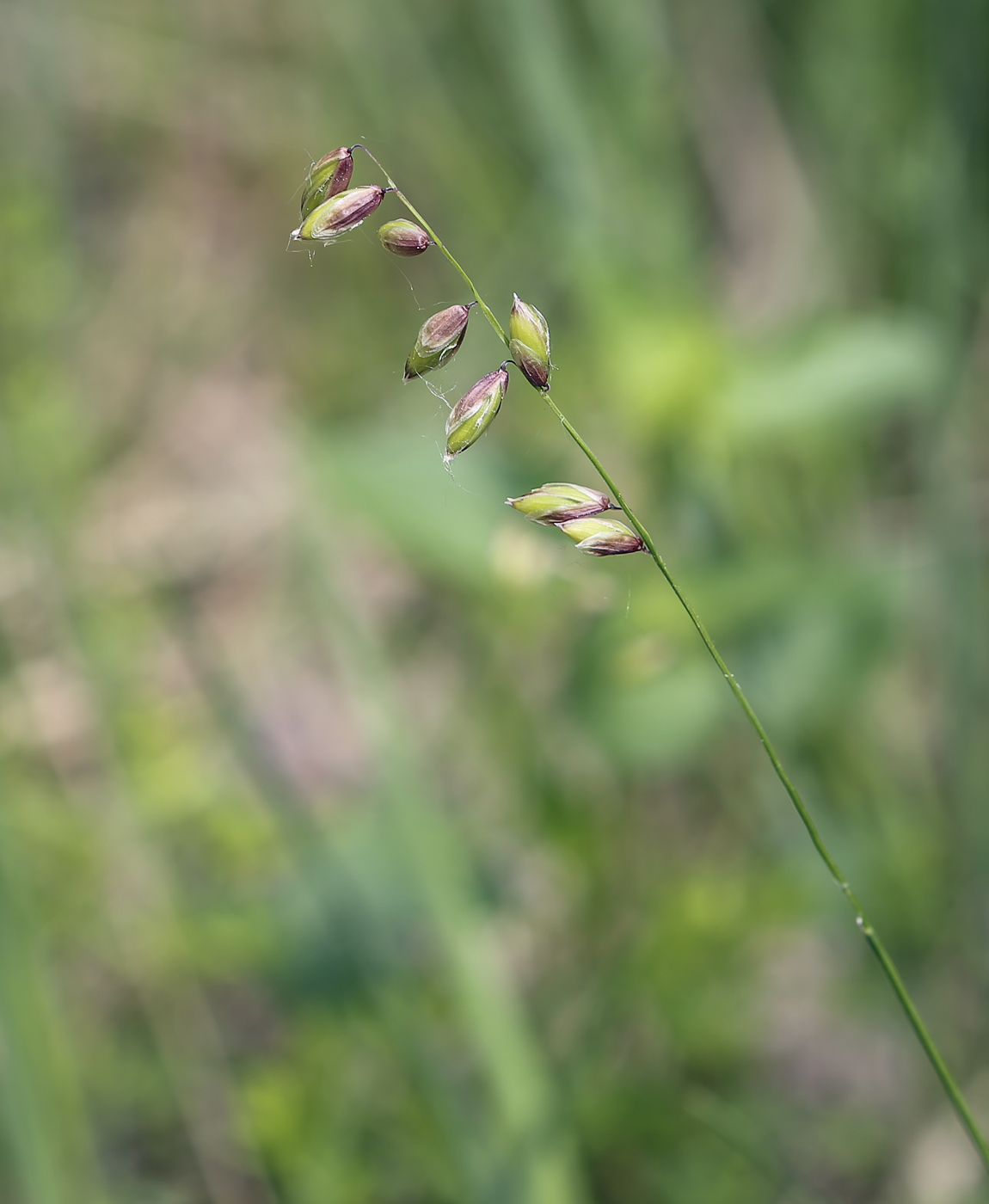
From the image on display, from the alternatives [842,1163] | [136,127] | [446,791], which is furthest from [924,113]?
[136,127]

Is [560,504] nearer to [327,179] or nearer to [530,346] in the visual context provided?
[530,346]

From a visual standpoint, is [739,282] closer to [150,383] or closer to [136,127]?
[150,383]

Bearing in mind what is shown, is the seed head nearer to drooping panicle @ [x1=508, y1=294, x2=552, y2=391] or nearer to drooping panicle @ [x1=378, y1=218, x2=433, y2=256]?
drooping panicle @ [x1=508, y1=294, x2=552, y2=391]

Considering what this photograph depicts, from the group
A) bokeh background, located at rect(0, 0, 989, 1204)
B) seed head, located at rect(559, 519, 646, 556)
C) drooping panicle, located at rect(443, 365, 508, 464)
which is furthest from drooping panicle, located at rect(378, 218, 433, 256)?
bokeh background, located at rect(0, 0, 989, 1204)

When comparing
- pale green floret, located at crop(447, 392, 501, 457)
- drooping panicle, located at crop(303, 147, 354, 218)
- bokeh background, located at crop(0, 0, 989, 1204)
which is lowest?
bokeh background, located at crop(0, 0, 989, 1204)

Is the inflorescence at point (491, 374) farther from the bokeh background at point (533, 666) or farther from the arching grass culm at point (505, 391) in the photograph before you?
the bokeh background at point (533, 666)
